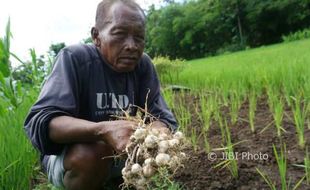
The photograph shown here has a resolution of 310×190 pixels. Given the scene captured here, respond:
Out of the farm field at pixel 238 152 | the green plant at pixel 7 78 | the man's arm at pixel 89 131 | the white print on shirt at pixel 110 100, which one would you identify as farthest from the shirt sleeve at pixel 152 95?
the green plant at pixel 7 78

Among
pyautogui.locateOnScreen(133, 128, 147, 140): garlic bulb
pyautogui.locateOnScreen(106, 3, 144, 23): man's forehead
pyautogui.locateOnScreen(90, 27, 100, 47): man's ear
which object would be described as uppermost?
pyautogui.locateOnScreen(106, 3, 144, 23): man's forehead

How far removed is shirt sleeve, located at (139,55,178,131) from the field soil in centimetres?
24

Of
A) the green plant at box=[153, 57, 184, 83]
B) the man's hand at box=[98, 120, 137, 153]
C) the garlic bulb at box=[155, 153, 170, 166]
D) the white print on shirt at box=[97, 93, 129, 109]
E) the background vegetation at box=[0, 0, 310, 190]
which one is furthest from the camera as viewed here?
the green plant at box=[153, 57, 184, 83]

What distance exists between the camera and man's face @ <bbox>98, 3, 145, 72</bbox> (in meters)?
1.70

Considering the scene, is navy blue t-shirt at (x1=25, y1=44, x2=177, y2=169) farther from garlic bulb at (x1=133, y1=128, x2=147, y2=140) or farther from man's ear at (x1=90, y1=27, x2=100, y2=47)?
garlic bulb at (x1=133, y1=128, x2=147, y2=140)

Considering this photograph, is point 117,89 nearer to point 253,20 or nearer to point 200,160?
point 200,160

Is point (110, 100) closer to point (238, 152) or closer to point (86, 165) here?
point (86, 165)

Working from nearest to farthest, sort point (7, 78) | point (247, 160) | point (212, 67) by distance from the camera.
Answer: point (247, 160) < point (7, 78) < point (212, 67)

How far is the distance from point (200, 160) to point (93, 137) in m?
0.74

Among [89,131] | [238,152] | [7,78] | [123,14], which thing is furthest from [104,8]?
[7,78]

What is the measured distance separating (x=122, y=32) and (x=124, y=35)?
0.6 inches

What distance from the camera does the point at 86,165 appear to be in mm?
1654

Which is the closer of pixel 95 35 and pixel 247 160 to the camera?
pixel 95 35

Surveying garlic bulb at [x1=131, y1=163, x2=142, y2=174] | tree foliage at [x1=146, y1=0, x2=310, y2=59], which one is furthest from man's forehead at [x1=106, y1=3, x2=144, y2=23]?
tree foliage at [x1=146, y1=0, x2=310, y2=59]
